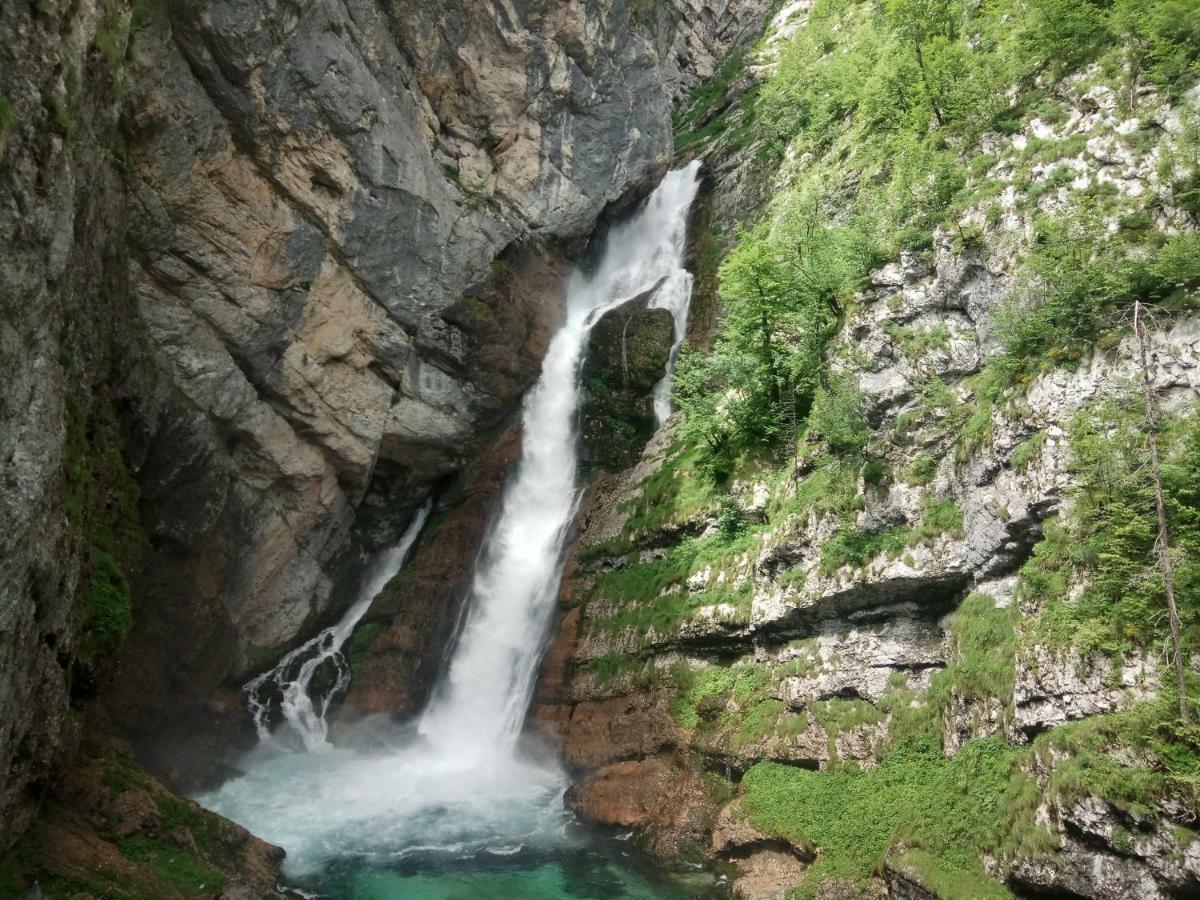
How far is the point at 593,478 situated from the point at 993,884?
17.9 m

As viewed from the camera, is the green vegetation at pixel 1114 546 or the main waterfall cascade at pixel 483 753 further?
the main waterfall cascade at pixel 483 753

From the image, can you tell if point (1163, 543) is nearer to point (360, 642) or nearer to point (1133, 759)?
point (1133, 759)

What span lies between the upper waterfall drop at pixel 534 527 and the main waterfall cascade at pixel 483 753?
0.04 m

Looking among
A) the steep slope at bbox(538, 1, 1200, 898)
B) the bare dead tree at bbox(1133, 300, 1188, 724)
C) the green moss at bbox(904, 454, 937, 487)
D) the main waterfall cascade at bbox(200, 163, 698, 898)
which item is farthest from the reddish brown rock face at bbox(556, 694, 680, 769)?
the bare dead tree at bbox(1133, 300, 1188, 724)

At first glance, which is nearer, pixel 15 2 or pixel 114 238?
pixel 15 2

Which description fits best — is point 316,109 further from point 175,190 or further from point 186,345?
point 186,345

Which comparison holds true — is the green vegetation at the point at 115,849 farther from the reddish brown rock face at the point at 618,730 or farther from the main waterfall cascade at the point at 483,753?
the reddish brown rock face at the point at 618,730

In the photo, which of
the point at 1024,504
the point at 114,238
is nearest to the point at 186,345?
the point at 114,238

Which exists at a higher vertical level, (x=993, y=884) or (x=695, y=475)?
(x=695, y=475)

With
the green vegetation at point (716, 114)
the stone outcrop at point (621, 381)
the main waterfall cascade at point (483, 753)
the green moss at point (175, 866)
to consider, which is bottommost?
the green moss at point (175, 866)

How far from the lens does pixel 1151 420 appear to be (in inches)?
453

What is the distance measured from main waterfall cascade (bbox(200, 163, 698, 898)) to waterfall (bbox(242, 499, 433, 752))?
0.06 metres

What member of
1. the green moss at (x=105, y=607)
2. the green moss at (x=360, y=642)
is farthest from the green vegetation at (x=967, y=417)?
the green moss at (x=105, y=607)

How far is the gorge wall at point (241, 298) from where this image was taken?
1105 cm
